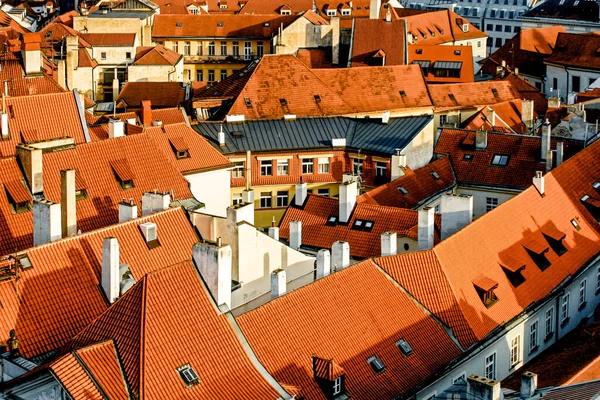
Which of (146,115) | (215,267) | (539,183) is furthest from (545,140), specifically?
(215,267)

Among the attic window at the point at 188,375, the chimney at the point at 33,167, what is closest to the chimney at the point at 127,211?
the chimney at the point at 33,167

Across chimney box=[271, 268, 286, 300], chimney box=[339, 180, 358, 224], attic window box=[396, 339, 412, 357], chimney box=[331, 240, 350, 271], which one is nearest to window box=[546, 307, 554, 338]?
chimney box=[331, 240, 350, 271]

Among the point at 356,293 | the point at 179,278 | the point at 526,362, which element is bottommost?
the point at 526,362

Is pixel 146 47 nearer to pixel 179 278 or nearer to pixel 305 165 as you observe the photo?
pixel 305 165

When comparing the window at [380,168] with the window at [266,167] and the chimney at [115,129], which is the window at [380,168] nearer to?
the window at [266,167]

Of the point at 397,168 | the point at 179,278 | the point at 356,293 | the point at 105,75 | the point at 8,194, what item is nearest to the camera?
the point at 179,278

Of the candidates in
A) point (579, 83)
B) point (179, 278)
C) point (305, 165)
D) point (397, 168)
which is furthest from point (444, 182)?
point (579, 83)
